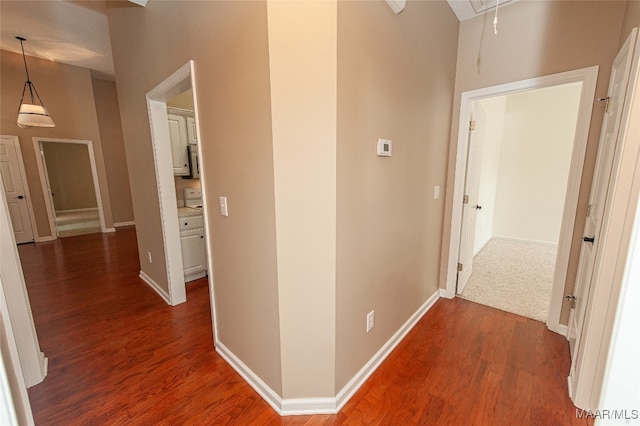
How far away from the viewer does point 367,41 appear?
1.38 metres

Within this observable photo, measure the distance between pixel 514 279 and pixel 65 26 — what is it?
702 centimetres

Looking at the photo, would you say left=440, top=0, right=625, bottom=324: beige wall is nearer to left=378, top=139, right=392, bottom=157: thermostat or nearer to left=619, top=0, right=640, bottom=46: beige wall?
left=619, top=0, right=640, bottom=46: beige wall

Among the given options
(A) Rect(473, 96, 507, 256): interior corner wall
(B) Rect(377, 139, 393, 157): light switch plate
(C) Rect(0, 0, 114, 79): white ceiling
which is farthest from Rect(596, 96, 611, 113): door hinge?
(C) Rect(0, 0, 114, 79): white ceiling

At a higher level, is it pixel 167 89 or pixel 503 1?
pixel 503 1

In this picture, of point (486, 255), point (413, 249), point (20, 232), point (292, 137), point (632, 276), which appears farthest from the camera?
point (20, 232)

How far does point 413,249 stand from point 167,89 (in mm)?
2391

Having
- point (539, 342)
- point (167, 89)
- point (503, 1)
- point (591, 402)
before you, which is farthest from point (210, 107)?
point (539, 342)

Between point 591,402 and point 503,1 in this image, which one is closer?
point 591,402

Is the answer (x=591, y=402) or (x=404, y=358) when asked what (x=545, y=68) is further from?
(x=404, y=358)

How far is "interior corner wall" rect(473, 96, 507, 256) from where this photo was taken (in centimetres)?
405

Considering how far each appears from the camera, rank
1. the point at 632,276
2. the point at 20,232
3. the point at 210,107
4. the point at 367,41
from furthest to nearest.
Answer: the point at 20,232
the point at 210,107
the point at 367,41
the point at 632,276

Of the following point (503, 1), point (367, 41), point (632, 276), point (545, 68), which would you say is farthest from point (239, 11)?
point (545, 68)

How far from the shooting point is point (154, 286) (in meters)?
2.97

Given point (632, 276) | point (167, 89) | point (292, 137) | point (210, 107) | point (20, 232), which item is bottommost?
point (20, 232)
